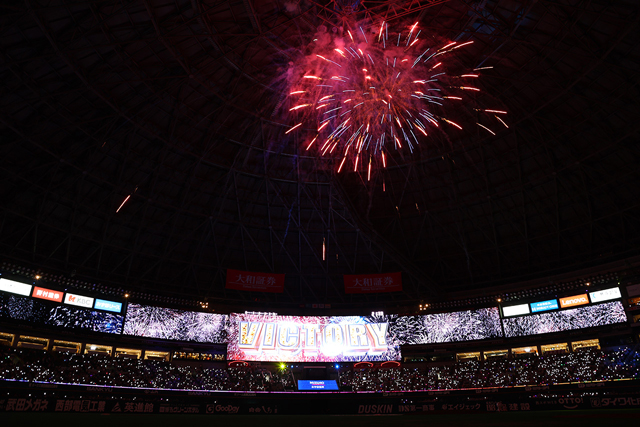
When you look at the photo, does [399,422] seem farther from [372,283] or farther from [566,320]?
[566,320]

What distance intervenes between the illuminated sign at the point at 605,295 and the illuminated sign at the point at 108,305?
1952 inches

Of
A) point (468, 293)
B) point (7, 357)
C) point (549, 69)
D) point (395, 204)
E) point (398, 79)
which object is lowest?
point (7, 357)

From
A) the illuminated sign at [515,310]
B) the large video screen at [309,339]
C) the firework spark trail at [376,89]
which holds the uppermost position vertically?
the firework spark trail at [376,89]

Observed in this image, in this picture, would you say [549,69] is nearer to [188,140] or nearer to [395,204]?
[395,204]

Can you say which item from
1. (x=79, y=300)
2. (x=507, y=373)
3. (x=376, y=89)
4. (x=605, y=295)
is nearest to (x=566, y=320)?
(x=605, y=295)

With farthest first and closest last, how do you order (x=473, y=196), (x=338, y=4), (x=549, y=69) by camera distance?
(x=473, y=196) → (x=549, y=69) → (x=338, y=4)

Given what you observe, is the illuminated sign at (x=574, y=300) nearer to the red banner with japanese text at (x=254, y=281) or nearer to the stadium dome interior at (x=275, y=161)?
the stadium dome interior at (x=275, y=161)

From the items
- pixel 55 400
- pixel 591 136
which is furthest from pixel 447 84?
pixel 55 400

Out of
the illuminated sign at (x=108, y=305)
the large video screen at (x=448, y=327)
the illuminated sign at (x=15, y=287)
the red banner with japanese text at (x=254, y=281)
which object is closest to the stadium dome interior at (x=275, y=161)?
the illuminated sign at (x=15, y=287)

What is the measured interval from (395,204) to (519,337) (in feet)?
65.7

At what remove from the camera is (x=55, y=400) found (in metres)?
30.8

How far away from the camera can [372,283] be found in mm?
44375

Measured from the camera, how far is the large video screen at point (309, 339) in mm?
45969

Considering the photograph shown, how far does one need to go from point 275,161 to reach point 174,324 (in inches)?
866
